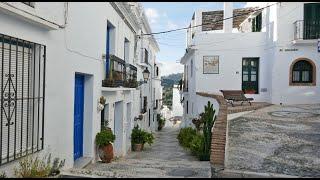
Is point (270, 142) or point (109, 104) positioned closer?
point (270, 142)

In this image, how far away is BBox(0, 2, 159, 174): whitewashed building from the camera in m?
5.89

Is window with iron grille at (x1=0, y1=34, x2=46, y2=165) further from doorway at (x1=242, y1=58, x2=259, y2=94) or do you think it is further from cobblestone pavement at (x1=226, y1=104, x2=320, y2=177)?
doorway at (x1=242, y1=58, x2=259, y2=94)

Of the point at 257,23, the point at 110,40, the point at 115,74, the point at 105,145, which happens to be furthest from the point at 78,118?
the point at 257,23

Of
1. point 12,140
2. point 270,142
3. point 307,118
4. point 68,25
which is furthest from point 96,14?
point 307,118

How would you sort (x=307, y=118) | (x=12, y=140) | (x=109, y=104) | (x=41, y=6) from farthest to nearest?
(x=307, y=118), (x=109, y=104), (x=41, y=6), (x=12, y=140)

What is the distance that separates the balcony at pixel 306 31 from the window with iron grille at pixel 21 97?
16.3 m

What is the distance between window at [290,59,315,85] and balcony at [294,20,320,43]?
1302 millimetres

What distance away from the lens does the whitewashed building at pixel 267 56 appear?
66.0 feet

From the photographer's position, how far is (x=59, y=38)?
7.57 metres

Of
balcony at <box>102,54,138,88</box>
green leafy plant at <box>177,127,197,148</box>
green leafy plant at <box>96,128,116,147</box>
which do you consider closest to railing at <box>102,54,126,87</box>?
balcony at <box>102,54,138,88</box>

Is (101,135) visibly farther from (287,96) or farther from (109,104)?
(287,96)

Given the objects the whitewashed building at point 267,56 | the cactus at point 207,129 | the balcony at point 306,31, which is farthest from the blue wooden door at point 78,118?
the balcony at point 306,31

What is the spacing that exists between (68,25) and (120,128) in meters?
7.60

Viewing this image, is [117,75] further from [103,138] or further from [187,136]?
[187,136]
